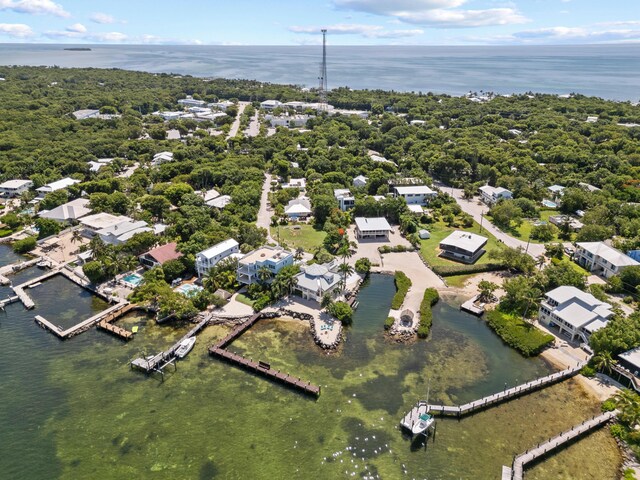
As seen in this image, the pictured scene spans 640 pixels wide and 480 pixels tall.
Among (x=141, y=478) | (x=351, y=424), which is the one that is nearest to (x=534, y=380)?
Answer: (x=351, y=424)

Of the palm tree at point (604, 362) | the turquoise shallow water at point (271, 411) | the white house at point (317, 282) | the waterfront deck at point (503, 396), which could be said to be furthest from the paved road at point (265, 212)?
the palm tree at point (604, 362)

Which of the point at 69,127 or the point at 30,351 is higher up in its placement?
the point at 69,127

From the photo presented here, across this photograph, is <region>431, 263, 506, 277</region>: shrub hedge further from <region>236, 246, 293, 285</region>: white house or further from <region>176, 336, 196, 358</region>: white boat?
<region>176, 336, 196, 358</region>: white boat

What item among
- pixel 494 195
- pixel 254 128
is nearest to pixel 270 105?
pixel 254 128

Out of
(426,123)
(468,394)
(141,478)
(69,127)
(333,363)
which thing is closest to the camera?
(141,478)

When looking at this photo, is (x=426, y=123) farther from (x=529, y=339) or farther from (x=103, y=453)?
(x=103, y=453)

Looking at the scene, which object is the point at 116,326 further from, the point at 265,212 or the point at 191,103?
the point at 191,103
